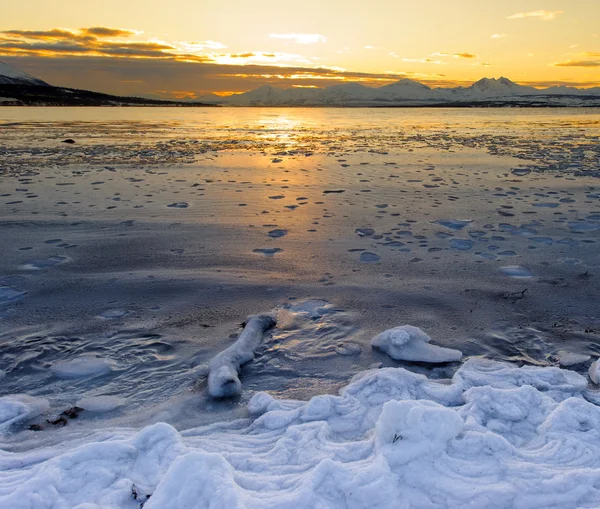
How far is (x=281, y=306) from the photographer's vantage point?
13.6 ft

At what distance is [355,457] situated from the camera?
2.32m

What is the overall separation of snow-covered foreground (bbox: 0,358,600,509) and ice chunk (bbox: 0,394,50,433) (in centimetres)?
34

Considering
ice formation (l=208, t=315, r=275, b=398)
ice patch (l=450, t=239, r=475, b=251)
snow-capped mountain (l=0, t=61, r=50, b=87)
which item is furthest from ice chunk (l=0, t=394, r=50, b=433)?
snow-capped mountain (l=0, t=61, r=50, b=87)

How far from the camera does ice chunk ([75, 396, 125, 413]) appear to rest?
2.78 m

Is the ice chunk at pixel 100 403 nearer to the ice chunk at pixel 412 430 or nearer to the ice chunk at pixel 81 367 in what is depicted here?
the ice chunk at pixel 81 367

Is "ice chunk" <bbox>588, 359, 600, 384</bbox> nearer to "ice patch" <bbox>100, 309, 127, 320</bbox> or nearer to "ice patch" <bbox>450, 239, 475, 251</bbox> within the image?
"ice patch" <bbox>450, 239, 475, 251</bbox>

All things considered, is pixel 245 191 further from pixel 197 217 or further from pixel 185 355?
pixel 185 355

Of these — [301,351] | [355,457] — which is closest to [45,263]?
[301,351]

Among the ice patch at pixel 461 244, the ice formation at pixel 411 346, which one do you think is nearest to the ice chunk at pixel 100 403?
the ice formation at pixel 411 346

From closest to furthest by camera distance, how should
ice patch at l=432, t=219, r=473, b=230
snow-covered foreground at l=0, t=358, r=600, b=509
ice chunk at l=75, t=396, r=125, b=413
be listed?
snow-covered foreground at l=0, t=358, r=600, b=509, ice chunk at l=75, t=396, r=125, b=413, ice patch at l=432, t=219, r=473, b=230

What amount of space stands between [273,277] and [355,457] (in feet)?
8.65

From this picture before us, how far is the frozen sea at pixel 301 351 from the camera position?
2123mm

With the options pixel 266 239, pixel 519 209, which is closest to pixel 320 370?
pixel 266 239

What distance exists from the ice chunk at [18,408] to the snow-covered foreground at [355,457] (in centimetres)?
34
